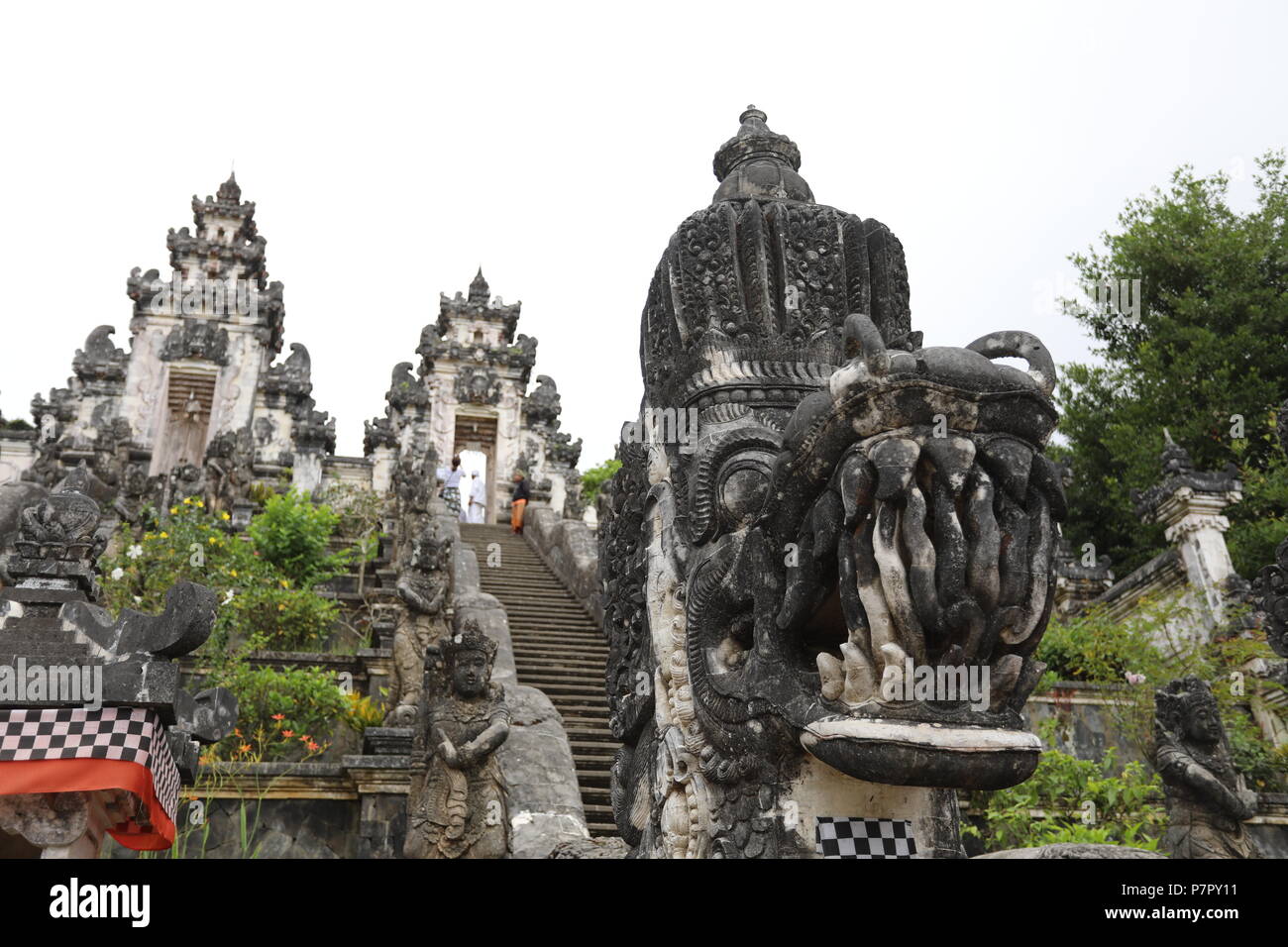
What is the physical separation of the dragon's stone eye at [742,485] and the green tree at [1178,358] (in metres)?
15.5

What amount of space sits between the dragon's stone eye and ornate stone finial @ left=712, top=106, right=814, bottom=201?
4.33 ft

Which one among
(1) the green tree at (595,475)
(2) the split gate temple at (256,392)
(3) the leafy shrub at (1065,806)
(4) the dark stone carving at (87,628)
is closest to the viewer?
(4) the dark stone carving at (87,628)

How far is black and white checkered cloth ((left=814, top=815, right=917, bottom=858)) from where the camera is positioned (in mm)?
3252

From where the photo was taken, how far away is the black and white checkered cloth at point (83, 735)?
4059 millimetres

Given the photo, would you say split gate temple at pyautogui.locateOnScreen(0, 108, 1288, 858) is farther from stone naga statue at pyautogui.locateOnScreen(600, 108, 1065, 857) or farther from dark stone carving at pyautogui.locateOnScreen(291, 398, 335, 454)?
→ dark stone carving at pyautogui.locateOnScreen(291, 398, 335, 454)

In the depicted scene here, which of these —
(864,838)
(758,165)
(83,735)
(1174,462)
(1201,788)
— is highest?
(1174,462)

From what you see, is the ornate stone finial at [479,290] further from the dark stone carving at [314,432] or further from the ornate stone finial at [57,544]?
the ornate stone finial at [57,544]

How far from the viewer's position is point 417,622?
9.43 m

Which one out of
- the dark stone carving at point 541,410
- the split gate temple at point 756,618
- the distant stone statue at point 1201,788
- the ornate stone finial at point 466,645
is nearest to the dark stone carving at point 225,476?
the dark stone carving at point 541,410

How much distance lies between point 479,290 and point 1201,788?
88.1ft

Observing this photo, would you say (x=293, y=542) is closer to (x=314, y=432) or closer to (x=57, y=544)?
(x=57, y=544)

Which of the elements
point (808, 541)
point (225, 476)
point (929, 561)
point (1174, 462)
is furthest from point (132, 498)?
point (929, 561)
